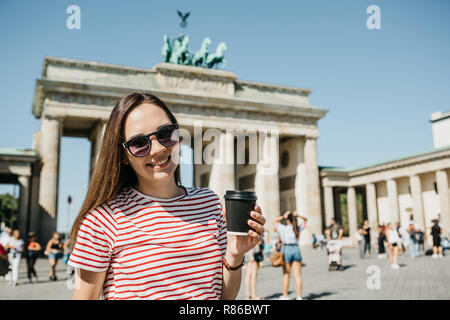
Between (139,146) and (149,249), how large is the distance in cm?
48

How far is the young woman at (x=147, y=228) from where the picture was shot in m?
1.76

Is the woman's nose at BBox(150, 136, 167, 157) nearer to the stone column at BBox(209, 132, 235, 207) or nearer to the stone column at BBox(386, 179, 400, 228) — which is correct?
the stone column at BBox(209, 132, 235, 207)

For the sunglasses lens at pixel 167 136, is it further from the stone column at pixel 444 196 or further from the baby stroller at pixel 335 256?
the stone column at pixel 444 196

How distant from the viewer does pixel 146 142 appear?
1911 millimetres

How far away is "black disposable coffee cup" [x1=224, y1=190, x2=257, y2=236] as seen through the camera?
75.8 inches

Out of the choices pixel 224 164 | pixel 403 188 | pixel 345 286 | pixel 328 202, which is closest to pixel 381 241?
pixel 345 286

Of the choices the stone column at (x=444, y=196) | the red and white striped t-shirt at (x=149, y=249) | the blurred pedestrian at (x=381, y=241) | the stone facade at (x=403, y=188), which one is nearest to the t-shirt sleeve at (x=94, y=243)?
the red and white striped t-shirt at (x=149, y=249)

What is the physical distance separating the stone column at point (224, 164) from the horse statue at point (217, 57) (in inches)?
282

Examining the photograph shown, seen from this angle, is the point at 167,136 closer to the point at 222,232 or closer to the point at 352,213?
the point at 222,232

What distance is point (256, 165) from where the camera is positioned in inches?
1588

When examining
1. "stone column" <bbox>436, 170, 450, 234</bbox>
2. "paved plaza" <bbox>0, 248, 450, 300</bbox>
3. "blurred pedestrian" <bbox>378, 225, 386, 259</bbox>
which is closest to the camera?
"paved plaza" <bbox>0, 248, 450, 300</bbox>

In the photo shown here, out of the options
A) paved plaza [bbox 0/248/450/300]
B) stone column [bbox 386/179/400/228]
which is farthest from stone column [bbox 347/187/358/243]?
paved plaza [bbox 0/248/450/300]
